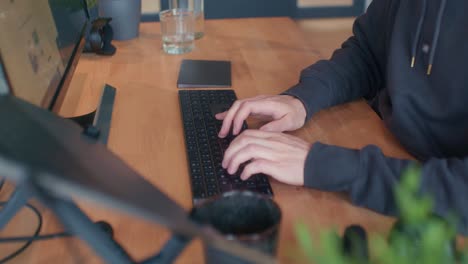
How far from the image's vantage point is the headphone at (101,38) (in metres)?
1.35

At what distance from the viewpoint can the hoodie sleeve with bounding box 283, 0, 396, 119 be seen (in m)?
1.07

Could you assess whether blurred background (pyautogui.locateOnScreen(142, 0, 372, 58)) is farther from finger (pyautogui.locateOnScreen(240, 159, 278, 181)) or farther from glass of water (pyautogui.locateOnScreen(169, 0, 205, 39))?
finger (pyautogui.locateOnScreen(240, 159, 278, 181))

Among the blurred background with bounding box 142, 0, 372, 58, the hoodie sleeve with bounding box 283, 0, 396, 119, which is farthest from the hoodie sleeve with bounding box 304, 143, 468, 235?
the blurred background with bounding box 142, 0, 372, 58

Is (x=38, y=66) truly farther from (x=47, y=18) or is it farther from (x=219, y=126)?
(x=219, y=126)

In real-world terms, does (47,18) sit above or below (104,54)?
above

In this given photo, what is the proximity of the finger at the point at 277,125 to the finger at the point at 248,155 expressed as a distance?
0.15 m

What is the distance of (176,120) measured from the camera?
1.02m

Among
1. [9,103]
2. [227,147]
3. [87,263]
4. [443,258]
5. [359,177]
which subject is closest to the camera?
[443,258]

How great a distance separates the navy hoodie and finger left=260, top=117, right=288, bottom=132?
0.08m

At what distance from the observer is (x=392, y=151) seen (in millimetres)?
911

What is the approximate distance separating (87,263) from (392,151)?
61 centimetres

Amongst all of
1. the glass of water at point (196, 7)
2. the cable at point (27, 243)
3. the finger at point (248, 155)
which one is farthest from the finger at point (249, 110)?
the glass of water at point (196, 7)

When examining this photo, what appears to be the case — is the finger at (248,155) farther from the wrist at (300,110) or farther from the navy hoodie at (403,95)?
the wrist at (300,110)

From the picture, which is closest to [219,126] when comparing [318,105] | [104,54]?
[318,105]
